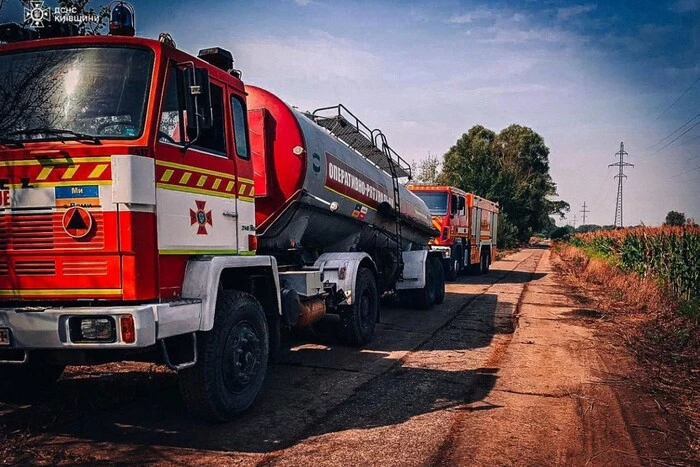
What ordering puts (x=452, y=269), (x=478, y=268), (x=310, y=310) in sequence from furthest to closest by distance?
1. (x=478, y=268)
2. (x=452, y=269)
3. (x=310, y=310)

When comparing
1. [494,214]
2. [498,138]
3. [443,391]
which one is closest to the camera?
[443,391]

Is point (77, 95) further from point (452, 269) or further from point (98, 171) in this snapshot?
point (452, 269)

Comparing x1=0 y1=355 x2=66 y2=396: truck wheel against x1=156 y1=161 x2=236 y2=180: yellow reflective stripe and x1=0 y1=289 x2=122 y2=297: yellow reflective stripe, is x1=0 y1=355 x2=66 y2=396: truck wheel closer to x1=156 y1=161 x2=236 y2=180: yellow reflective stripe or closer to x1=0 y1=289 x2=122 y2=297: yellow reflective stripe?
x1=0 y1=289 x2=122 y2=297: yellow reflective stripe

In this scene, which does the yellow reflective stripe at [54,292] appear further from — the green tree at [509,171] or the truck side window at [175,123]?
the green tree at [509,171]

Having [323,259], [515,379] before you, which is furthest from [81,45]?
[515,379]

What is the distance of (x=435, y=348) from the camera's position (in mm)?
8195

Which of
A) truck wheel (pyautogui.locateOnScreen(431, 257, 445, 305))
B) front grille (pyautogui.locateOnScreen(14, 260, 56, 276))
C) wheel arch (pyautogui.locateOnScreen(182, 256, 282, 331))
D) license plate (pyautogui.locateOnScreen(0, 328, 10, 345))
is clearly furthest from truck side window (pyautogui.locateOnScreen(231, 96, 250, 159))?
truck wheel (pyautogui.locateOnScreen(431, 257, 445, 305))

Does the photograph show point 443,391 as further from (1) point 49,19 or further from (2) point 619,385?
(1) point 49,19

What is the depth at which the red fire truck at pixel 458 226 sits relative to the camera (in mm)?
18203

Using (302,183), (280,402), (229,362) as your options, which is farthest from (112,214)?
(302,183)

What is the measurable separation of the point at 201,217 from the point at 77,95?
1320mm

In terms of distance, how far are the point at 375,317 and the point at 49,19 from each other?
589cm

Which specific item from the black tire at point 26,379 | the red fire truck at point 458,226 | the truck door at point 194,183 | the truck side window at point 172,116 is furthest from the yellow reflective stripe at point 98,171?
the red fire truck at point 458,226

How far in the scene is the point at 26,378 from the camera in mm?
5219
